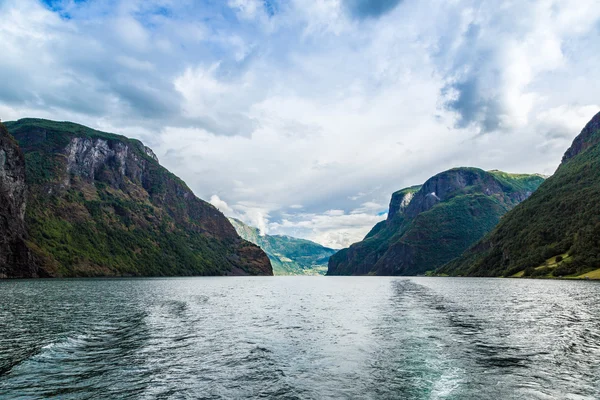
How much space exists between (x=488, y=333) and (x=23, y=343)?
42.1 meters

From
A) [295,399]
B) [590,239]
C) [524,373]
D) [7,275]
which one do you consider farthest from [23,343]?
[590,239]

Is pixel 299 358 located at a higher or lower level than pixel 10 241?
lower

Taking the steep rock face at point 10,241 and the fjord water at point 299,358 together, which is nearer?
the fjord water at point 299,358

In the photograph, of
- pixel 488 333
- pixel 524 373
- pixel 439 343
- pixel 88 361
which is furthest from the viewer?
pixel 488 333

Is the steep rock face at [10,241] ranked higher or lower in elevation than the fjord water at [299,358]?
higher

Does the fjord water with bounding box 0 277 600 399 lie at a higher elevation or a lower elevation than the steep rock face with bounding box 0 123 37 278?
lower

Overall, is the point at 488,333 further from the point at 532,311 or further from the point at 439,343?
the point at 532,311

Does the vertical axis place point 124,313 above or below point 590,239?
below

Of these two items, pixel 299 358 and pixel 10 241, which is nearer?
pixel 299 358

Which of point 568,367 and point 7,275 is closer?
point 568,367

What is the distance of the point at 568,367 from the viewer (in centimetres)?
2423

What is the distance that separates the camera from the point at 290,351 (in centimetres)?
2991

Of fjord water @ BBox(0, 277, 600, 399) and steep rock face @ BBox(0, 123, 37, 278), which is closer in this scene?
fjord water @ BBox(0, 277, 600, 399)

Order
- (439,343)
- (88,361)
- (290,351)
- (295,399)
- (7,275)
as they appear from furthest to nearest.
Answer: (7,275)
(439,343)
(290,351)
(88,361)
(295,399)
